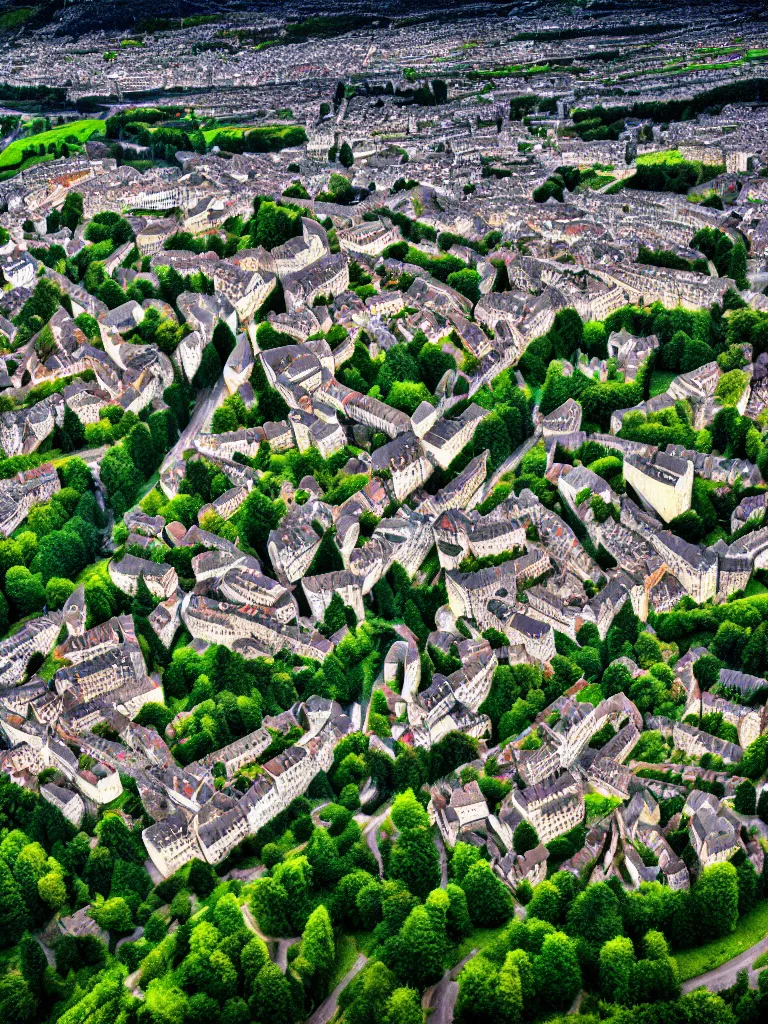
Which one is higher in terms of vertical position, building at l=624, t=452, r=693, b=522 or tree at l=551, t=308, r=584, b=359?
tree at l=551, t=308, r=584, b=359

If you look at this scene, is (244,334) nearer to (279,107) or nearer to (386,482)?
(386,482)

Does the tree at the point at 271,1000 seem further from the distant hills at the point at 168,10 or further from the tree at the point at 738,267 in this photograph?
the distant hills at the point at 168,10

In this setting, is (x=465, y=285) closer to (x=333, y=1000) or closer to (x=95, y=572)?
(x=95, y=572)

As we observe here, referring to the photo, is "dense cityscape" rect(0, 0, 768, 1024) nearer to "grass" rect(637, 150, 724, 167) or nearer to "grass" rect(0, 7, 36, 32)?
"grass" rect(637, 150, 724, 167)

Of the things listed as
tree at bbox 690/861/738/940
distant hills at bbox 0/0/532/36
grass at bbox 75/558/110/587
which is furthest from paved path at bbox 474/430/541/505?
distant hills at bbox 0/0/532/36

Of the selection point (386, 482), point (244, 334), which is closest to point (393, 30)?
point (244, 334)
